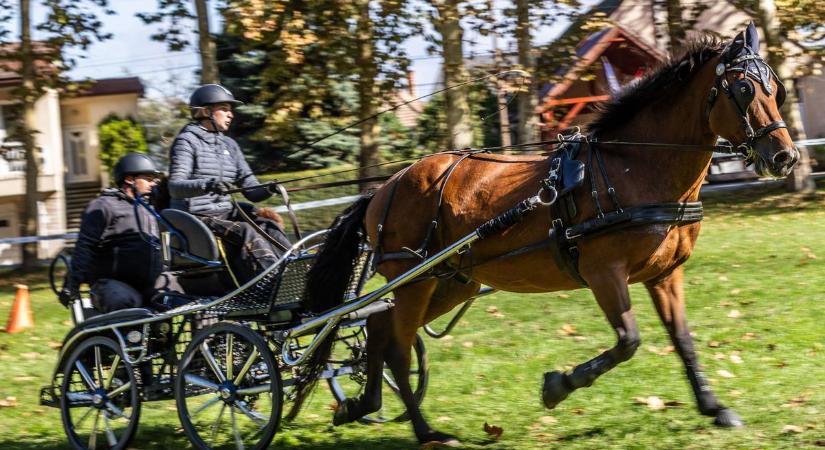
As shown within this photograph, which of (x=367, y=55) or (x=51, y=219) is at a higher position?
(x=367, y=55)

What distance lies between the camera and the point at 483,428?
20.7ft

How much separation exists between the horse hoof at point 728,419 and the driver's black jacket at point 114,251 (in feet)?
13.1

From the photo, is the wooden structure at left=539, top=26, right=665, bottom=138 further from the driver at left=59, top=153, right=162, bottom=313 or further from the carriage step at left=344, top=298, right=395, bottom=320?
the driver at left=59, top=153, right=162, bottom=313

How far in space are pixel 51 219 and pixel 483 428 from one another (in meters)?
25.9

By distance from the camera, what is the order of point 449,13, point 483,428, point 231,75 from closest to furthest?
point 483,428
point 449,13
point 231,75

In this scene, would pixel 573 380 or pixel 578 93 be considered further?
pixel 578 93

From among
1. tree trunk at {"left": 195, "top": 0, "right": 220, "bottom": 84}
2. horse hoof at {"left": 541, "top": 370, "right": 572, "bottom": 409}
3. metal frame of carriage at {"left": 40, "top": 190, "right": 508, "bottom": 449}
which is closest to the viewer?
horse hoof at {"left": 541, "top": 370, "right": 572, "bottom": 409}

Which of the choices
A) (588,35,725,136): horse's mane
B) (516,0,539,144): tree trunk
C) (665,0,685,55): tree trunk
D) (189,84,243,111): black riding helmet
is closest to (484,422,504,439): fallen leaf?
(588,35,725,136): horse's mane

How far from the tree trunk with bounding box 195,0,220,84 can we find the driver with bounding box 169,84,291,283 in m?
8.75

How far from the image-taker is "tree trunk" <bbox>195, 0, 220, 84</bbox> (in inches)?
608

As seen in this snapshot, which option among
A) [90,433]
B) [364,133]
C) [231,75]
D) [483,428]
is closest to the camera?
[483,428]

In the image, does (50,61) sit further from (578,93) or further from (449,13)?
(578,93)

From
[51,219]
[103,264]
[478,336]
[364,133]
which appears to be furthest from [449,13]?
[51,219]

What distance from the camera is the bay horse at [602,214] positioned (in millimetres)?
5246
